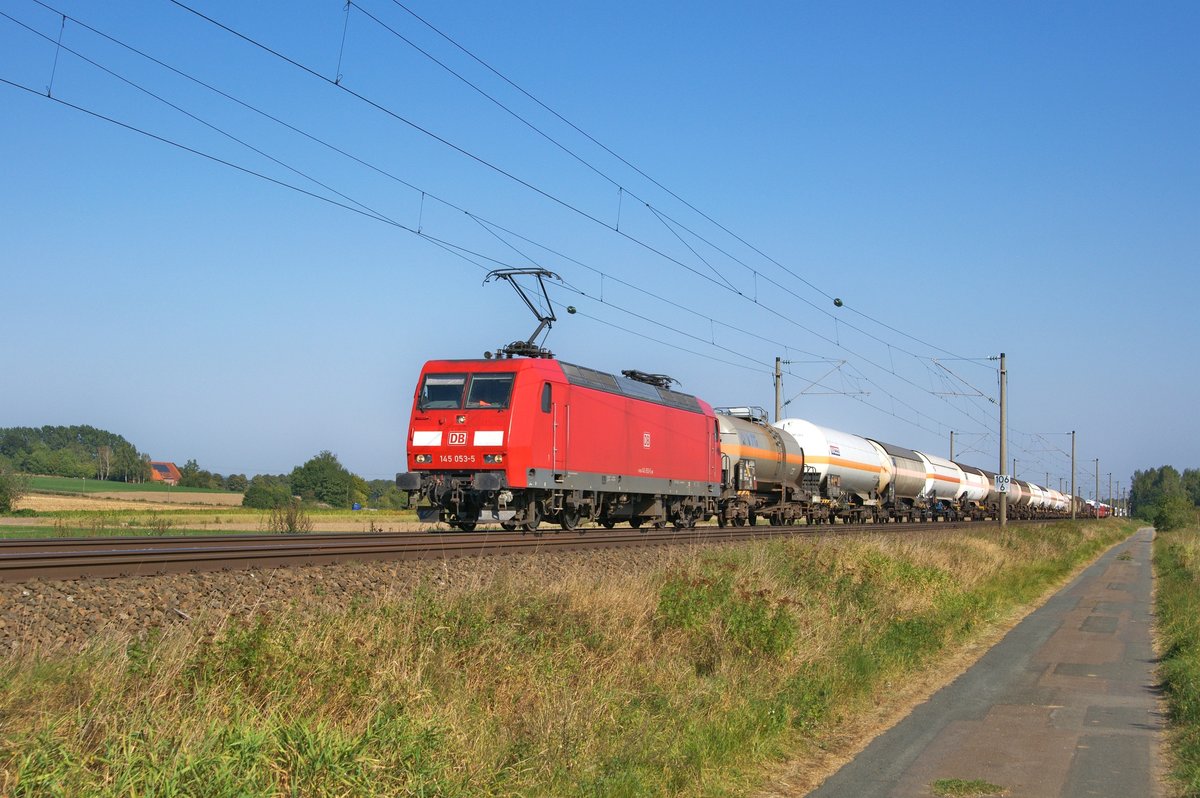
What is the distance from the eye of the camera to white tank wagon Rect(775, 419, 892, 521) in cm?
4134

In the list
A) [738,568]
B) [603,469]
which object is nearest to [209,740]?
[738,568]

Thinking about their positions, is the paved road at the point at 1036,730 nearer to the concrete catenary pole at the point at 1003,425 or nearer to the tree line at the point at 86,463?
the concrete catenary pole at the point at 1003,425

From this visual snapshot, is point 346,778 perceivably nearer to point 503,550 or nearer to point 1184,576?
point 503,550

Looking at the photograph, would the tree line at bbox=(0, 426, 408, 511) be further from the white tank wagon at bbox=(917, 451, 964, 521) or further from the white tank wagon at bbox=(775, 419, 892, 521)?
the white tank wagon at bbox=(917, 451, 964, 521)

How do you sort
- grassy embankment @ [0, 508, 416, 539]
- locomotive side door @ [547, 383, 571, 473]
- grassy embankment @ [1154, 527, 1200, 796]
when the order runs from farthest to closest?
grassy embankment @ [0, 508, 416, 539], locomotive side door @ [547, 383, 571, 473], grassy embankment @ [1154, 527, 1200, 796]

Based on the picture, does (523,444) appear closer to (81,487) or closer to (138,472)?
(81,487)

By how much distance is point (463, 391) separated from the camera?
23.0m

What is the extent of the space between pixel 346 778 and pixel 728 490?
95.1 ft

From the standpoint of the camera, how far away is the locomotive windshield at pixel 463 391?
22.5 metres

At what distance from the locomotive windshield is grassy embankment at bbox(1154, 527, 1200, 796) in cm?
1276

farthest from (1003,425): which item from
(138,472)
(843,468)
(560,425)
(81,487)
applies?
(138,472)

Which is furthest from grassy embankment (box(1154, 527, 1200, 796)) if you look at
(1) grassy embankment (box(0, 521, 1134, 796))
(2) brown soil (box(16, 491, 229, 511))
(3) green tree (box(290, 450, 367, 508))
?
(3) green tree (box(290, 450, 367, 508))

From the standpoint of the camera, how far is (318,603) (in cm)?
1092

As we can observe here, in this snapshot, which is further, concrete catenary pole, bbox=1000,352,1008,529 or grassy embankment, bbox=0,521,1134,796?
concrete catenary pole, bbox=1000,352,1008,529
